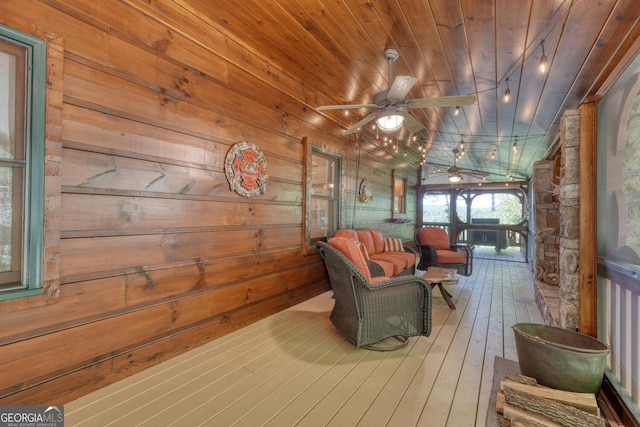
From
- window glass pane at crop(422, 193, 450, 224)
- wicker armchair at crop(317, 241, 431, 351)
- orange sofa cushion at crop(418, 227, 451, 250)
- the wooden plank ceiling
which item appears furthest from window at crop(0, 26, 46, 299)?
window glass pane at crop(422, 193, 450, 224)

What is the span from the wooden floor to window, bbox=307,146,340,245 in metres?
1.60

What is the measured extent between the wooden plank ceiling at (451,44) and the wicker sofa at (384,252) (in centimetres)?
210

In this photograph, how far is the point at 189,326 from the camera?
2453 millimetres

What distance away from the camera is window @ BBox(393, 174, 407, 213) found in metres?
7.52

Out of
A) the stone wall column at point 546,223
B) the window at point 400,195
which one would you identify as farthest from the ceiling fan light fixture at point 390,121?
the window at point 400,195

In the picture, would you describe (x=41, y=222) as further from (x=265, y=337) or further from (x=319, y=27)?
(x=319, y=27)

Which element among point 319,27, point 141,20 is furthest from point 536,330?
point 141,20

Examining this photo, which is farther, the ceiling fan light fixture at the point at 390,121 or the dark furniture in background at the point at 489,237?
the dark furniture in background at the point at 489,237

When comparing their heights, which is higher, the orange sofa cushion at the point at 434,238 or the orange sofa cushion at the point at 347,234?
the orange sofa cushion at the point at 347,234

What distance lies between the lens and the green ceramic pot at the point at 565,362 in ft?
5.50

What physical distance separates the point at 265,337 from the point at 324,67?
3.01 meters

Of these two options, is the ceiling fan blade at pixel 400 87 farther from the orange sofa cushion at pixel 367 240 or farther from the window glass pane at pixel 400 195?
the window glass pane at pixel 400 195

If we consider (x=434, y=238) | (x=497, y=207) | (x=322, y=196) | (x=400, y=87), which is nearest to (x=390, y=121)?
(x=400, y=87)

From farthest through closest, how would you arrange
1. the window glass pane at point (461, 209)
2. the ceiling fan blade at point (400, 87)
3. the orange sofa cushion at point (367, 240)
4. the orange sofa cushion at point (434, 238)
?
1. the window glass pane at point (461, 209)
2. the orange sofa cushion at point (434, 238)
3. the orange sofa cushion at point (367, 240)
4. the ceiling fan blade at point (400, 87)
